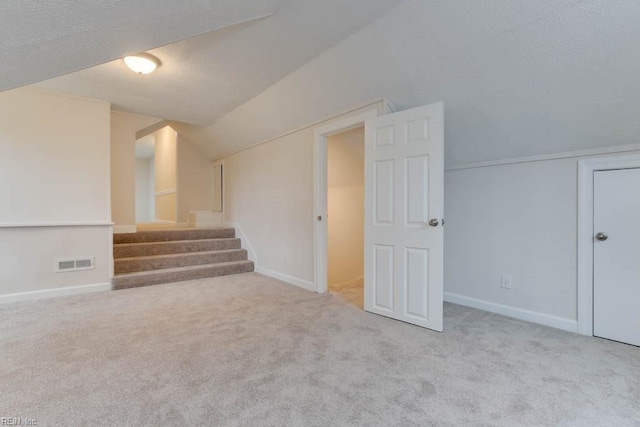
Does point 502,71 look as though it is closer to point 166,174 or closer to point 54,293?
point 54,293

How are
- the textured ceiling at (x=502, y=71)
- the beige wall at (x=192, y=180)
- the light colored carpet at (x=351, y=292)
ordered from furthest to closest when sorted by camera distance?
the beige wall at (x=192, y=180)
the light colored carpet at (x=351, y=292)
the textured ceiling at (x=502, y=71)

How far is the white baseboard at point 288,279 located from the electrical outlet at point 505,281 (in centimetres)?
198

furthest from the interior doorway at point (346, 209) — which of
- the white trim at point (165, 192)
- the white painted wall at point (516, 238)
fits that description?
the white trim at point (165, 192)

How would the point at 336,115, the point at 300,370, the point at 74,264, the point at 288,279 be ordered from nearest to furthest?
the point at 300,370 < the point at 336,115 < the point at 74,264 < the point at 288,279

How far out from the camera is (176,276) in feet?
13.5

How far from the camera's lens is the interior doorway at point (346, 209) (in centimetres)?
418

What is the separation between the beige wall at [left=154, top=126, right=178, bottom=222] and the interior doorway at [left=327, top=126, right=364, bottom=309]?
3.72 meters

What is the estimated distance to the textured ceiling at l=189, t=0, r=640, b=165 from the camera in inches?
70.0

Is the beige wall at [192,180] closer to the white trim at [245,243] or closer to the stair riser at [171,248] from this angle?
the white trim at [245,243]

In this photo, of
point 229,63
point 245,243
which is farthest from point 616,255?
point 245,243

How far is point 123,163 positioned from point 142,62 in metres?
2.38

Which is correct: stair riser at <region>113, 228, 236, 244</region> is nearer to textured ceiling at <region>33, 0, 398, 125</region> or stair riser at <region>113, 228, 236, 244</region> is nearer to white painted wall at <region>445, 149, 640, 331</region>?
Result: textured ceiling at <region>33, 0, 398, 125</region>

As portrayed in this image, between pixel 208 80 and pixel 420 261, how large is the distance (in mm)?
2787

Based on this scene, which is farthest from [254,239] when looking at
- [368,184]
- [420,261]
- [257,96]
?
[420,261]
